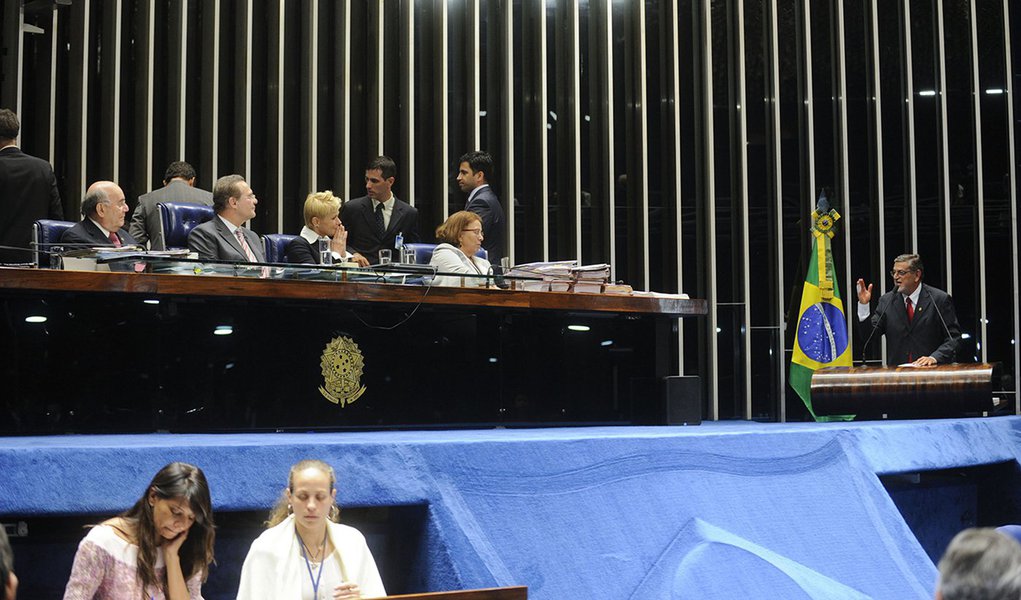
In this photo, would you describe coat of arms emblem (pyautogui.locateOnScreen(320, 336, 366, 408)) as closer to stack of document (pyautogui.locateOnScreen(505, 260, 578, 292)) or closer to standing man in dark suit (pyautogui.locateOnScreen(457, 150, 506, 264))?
stack of document (pyautogui.locateOnScreen(505, 260, 578, 292))

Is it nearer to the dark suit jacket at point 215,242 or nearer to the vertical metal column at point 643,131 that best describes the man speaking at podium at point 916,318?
the vertical metal column at point 643,131

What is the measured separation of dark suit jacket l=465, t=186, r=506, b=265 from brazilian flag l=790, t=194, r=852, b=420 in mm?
1947

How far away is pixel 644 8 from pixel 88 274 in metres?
4.81

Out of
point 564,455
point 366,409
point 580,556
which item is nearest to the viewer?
point 580,556

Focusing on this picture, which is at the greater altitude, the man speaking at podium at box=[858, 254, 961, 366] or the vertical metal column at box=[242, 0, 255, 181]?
the vertical metal column at box=[242, 0, 255, 181]

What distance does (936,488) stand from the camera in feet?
18.0

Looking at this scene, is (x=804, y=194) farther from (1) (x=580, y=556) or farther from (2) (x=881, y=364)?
(1) (x=580, y=556)

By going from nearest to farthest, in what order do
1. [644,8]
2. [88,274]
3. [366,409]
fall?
[88,274], [366,409], [644,8]

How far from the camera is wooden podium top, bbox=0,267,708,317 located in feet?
14.1

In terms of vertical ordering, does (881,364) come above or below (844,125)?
below

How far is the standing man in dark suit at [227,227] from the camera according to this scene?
5062 millimetres

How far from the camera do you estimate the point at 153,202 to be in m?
5.99

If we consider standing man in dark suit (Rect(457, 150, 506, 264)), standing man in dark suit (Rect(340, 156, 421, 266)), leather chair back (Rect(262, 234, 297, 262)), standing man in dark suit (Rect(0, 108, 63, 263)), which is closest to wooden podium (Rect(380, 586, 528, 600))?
leather chair back (Rect(262, 234, 297, 262))

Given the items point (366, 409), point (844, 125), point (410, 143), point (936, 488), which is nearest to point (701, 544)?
point (366, 409)
